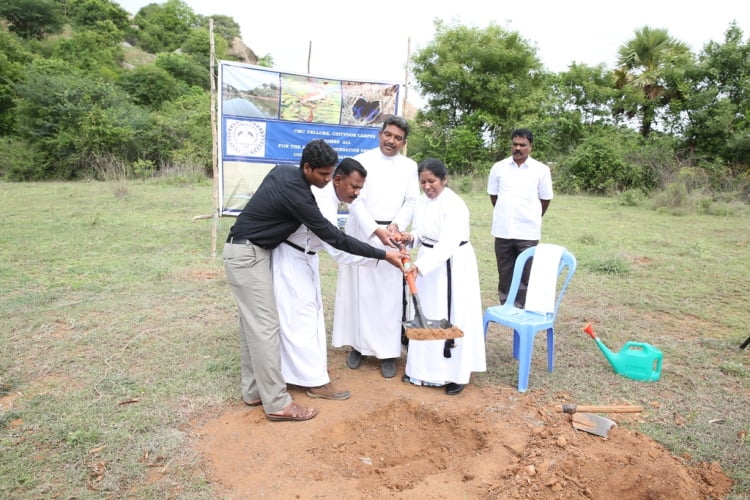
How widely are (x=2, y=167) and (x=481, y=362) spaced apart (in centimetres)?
2119

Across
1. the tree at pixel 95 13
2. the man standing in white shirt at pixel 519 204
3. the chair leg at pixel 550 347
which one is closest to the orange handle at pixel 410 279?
the chair leg at pixel 550 347

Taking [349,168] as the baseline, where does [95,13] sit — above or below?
above

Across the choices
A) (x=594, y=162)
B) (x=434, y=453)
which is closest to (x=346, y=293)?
(x=434, y=453)

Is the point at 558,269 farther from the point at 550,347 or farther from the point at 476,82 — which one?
the point at 476,82

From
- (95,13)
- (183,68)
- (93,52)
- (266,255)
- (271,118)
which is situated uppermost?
(95,13)

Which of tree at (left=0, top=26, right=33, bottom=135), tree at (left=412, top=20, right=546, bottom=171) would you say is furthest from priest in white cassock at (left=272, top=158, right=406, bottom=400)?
tree at (left=0, top=26, right=33, bottom=135)

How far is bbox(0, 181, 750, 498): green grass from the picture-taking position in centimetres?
280

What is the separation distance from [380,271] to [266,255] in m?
0.98

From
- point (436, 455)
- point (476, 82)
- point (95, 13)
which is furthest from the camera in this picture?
point (95, 13)

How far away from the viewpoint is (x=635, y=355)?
3.79m

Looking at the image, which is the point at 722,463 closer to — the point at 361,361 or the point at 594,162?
the point at 361,361

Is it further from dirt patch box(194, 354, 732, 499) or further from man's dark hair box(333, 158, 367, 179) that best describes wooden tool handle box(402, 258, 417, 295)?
dirt patch box(194, 354, 732, 499)

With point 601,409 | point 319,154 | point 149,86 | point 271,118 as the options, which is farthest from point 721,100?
point 149,86

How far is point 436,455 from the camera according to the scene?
2910 mm
